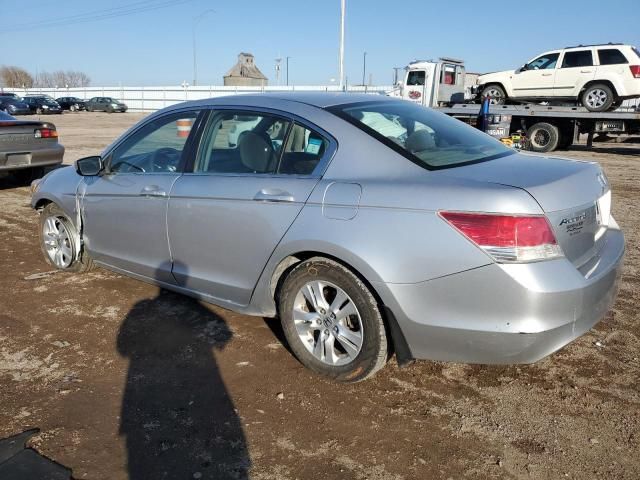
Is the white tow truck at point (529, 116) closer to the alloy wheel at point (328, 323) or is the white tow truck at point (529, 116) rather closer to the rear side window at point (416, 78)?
the rear side window at point (416, 78)

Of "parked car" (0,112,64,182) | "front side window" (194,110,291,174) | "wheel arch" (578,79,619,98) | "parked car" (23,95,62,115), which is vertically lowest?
"parked car" (0,112,64,182)

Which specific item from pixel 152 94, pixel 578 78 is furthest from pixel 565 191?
pixel 152 94

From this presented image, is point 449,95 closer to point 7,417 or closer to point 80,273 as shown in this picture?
point 80,273

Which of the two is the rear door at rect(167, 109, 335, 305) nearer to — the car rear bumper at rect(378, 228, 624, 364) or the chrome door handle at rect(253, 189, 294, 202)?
the chrome door handle at rect(253, 189, 294, 202)

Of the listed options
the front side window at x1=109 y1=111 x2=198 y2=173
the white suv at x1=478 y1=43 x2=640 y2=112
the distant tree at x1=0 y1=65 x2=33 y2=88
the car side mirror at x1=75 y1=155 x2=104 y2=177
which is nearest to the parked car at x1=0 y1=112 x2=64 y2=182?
the car side mirror at x1=75 y1=155 x2=104 y2=177

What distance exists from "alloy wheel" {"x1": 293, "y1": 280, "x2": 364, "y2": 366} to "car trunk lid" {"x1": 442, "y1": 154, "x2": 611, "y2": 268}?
2.94 feet

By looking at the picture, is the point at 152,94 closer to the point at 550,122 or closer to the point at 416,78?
the point at 416,78

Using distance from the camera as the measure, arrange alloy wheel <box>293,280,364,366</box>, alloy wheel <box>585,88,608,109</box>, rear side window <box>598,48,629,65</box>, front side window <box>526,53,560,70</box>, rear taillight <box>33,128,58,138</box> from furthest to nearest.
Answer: front side window <box>526,53,560,70</box>, alloy wheel <box>585,88,608,109</box>, rear side window <box>598,48,629,65</box>, rear taillight <box>33,128,58,138</box>, alloy wheel <box>293,280,364,366</box>

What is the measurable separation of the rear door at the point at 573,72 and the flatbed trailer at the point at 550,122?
2.44 feet

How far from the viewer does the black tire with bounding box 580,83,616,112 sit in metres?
15.8

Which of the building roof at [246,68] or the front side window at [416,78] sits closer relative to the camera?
the front side window at [416,78]

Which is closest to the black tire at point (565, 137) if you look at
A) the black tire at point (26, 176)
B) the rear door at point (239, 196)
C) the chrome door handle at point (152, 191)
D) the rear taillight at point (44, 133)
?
the rear taillight at point (44, 133)

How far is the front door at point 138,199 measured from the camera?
3846mm

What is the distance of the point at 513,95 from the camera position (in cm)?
1784
